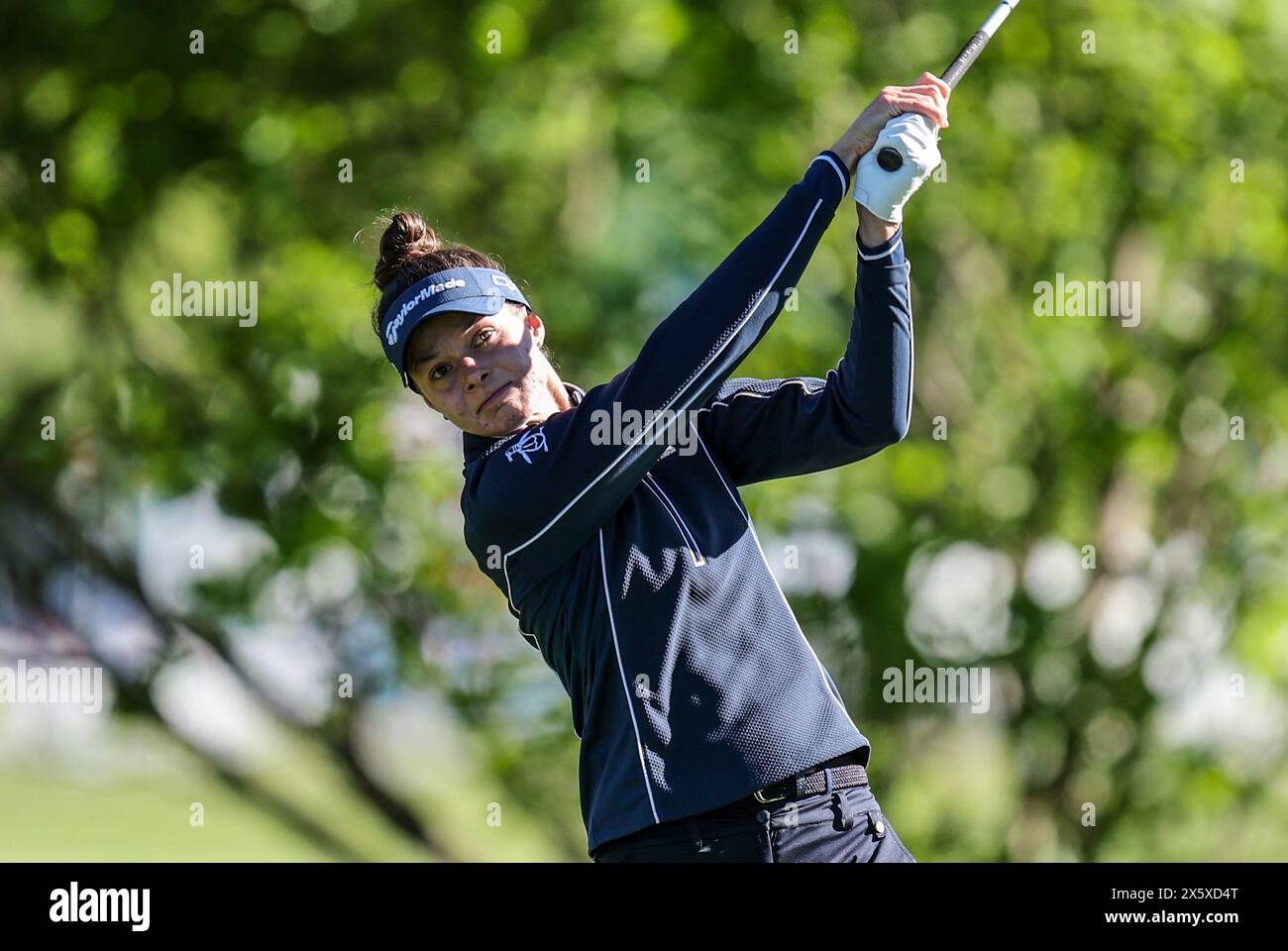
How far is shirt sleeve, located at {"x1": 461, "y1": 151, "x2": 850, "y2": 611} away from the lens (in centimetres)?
284

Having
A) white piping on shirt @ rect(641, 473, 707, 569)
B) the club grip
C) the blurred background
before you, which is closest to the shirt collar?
white piping on shirt @ rect(641, 473, 707, 569)

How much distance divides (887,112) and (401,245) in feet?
3.55

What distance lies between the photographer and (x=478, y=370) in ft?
10.5

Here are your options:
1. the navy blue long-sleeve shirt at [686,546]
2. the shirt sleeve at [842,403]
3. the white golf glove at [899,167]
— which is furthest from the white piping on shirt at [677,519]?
the white golf glove at [899,167]

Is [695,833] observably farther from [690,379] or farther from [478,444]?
[478,444]

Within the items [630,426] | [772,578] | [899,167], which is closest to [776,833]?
[772,578]

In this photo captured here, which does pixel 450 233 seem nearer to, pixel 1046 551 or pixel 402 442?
pixel 402 442

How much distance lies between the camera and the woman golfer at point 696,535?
2.83 meters

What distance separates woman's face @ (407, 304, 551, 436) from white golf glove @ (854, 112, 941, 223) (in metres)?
0.77

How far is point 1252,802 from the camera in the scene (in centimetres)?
855

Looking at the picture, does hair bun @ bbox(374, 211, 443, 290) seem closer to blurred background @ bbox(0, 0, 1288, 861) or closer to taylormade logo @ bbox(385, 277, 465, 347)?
taylormade logo @ bbox(385, 277, 465, 347)
